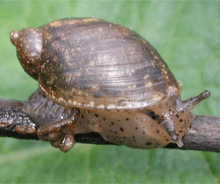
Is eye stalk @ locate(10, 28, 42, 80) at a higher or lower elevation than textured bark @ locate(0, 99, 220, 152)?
higher

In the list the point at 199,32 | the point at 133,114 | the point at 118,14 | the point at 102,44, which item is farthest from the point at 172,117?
the point at 118,14

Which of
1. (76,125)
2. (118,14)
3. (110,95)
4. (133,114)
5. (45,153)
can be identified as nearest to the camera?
(110,95)

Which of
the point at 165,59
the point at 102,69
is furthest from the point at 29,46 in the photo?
the point at 165,59

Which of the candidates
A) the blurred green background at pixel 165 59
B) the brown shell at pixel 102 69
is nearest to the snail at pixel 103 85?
the brown shell at pixel 102 69

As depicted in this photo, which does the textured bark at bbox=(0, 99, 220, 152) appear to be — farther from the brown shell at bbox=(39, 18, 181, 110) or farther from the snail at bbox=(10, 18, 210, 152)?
the brown shell at bbox=(39, 18, 181, 110)

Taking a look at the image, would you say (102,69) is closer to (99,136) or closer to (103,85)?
(103,85)

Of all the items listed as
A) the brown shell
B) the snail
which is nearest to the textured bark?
the snail

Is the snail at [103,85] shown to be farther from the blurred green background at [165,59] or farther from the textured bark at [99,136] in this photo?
the blurred green background at [165,59]

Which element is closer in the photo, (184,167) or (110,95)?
(110,95)

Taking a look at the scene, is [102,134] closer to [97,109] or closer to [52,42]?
[97,109]
